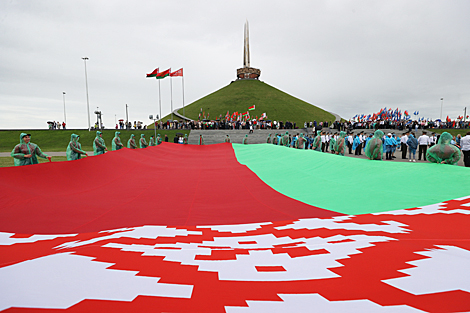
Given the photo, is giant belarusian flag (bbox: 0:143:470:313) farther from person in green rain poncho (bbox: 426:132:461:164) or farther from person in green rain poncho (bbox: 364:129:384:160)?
person in green rain poncho (bbox: 364:129:384:160)

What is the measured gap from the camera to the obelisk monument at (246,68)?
92.8 meters

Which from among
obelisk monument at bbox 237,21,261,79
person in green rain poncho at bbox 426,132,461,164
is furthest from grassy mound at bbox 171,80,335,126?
person in green rain poncho at bbox 426,132,461,164

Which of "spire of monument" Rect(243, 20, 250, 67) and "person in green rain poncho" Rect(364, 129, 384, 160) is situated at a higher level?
"spire of monument" Rect(243, 20, 250, 67)

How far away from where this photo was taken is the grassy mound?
241 feet

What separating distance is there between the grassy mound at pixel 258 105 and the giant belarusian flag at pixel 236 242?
215 ft

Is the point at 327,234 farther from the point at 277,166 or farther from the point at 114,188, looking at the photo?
the point at 277,166

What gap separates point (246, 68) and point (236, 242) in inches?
4025

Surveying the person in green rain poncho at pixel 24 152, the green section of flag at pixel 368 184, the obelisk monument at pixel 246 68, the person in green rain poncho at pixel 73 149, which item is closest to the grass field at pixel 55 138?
the person in green rain poncho at pixel 73 149

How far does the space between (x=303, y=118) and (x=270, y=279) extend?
7512 centimetres

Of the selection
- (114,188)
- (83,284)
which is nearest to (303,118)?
(114,188)

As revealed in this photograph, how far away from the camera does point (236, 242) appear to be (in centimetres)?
307

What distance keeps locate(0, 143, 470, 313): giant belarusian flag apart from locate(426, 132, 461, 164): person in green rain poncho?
62cm

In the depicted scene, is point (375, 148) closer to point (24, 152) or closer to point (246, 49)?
point (24, 152)

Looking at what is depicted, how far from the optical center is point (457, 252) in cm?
213
